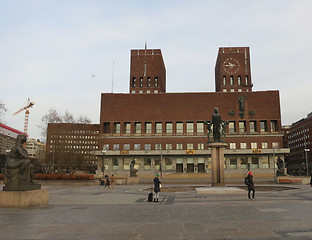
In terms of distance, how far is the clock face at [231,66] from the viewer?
9762 centimetres

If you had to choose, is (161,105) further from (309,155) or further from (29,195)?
(29,195)

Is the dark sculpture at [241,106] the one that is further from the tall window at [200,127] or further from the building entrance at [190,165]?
the building entrance at [190,165]

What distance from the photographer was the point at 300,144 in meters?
117

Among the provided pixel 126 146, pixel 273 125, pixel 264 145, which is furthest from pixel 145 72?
pixel 264 145

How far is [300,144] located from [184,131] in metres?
64.9

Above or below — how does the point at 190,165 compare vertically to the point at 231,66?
below

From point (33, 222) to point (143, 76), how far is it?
91.6m

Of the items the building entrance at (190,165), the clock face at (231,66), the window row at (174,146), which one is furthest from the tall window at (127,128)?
the clock face at (231,66)

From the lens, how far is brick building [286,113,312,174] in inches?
4193

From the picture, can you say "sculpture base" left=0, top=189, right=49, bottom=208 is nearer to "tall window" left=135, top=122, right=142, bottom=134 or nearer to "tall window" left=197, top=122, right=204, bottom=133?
"tall window" left=135, top=122, right=142, bottom=134

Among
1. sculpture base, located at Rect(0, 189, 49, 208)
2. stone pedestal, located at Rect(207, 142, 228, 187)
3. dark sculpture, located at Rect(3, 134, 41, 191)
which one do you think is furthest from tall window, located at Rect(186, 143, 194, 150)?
sculpture base, located at Rect(0, 189, 49, 208)

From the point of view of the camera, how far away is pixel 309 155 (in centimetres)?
10588

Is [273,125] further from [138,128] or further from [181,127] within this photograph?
[138,128]

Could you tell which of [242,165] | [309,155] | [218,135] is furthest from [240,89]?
[218,135]
